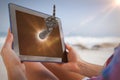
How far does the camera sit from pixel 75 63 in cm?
141

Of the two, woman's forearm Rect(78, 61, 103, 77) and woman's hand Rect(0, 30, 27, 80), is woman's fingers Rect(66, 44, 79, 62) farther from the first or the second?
woman's hand Rect(0, 30, 27, 80)

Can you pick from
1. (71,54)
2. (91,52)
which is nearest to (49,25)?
(71,54)

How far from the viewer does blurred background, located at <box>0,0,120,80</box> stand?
4.59 feet

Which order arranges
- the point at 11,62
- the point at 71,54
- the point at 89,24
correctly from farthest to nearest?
the point at 89,24 < the point at 71,54 < the point at 11,62

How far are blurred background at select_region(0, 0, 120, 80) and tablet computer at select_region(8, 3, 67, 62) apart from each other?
0.34ft

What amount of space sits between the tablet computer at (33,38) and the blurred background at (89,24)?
10 centimetres

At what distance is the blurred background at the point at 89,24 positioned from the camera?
1.40 metres

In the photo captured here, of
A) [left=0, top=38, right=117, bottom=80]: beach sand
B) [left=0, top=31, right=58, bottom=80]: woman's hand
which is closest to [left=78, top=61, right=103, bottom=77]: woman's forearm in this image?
[left=0, top=38, right=117, bottom=80]: beach sand

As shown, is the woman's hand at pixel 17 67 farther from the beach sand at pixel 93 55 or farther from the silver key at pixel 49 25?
the beach sand at pixel 93 55

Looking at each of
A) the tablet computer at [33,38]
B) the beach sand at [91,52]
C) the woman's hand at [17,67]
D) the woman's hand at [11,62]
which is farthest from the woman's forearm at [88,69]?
the woman's hand at [11,62]

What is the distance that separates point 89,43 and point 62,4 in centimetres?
28

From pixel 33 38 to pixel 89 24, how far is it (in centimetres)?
46

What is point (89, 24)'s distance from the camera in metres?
1.47

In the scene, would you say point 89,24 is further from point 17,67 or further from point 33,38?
point 17,67
